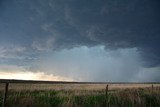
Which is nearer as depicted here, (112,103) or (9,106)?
(9,106)

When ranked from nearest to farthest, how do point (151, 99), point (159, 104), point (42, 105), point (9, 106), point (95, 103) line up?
1. point (9, 106)
2. point (42, 105)
3. point (95, 103)
4. point (159, 104)
5. point (151, 99)

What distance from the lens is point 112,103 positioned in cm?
1542

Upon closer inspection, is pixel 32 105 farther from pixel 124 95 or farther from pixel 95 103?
pixel 124 95

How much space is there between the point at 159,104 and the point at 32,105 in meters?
9.13

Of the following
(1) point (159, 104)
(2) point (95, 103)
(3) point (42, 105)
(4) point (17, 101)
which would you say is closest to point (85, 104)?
(2) point (95, 103)

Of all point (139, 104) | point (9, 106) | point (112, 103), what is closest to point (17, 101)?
point (9, 106)

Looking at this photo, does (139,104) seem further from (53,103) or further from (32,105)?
(32,105)

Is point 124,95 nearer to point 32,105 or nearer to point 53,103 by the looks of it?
point 53,103

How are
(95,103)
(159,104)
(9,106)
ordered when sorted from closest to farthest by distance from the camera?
(9,106) < (95,103) < (159,104)

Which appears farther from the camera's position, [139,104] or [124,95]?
[124,95]

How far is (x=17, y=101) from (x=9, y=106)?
717 mm

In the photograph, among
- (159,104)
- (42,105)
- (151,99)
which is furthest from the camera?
(151,99)

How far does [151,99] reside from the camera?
1789 centimetres

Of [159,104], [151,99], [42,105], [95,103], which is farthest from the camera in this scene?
[151,99]
